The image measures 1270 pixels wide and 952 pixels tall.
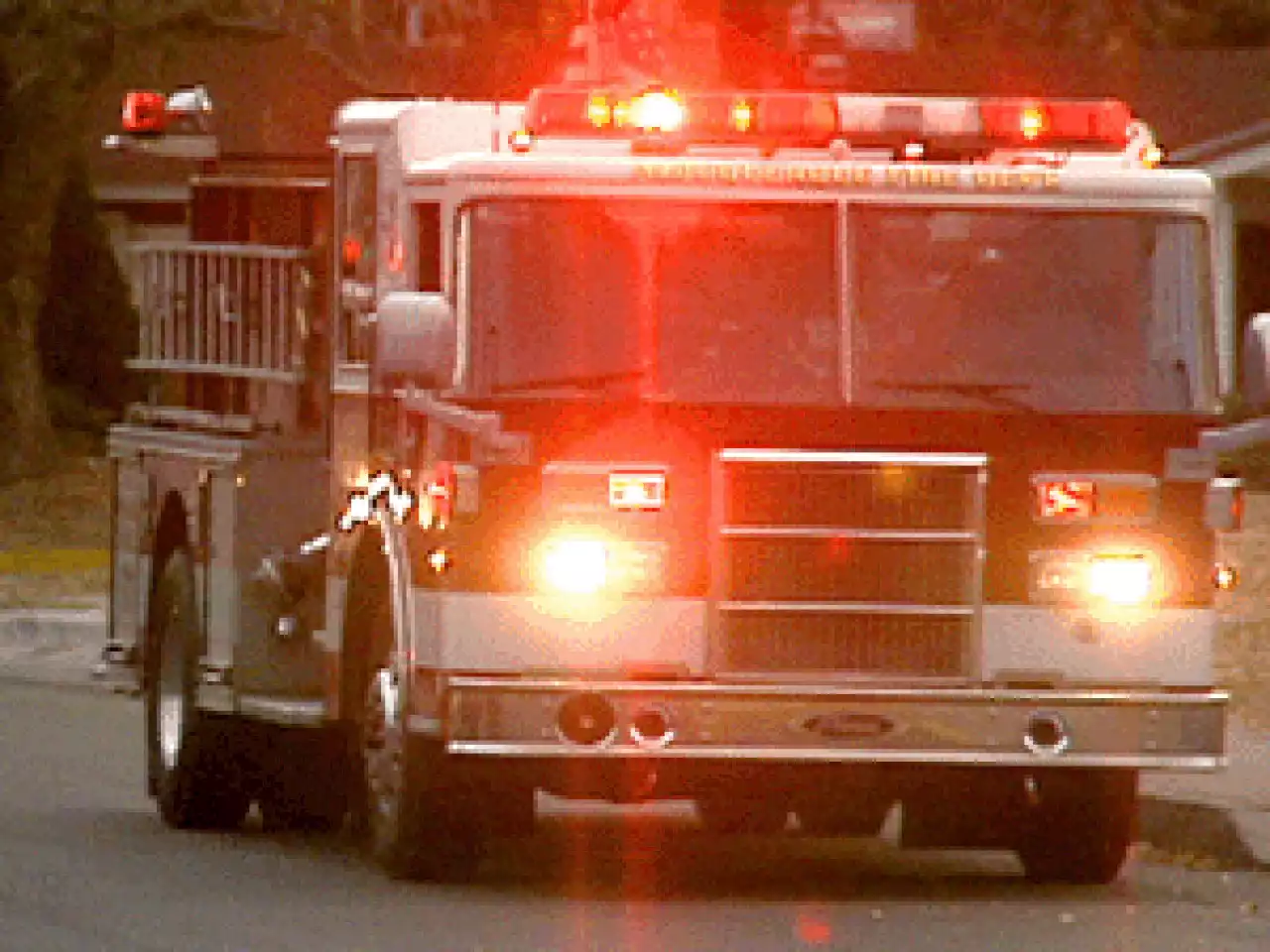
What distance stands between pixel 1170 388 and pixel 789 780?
1749 mm

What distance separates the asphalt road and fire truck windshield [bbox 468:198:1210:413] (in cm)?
162

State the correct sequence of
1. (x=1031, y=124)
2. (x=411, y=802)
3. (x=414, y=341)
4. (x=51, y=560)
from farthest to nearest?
(x=51, y=560), (x=1031, y=124), (x=411, y=802), (x=414, y=341)

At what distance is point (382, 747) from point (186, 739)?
89.0 inches

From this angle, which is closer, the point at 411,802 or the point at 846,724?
the point at 846,724

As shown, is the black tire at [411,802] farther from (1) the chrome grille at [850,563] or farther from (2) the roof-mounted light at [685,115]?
(2) the roof-mounted light at [685,115]

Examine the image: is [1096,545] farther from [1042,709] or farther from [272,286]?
[272,286]

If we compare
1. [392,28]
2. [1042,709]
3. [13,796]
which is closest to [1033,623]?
[1042,709]

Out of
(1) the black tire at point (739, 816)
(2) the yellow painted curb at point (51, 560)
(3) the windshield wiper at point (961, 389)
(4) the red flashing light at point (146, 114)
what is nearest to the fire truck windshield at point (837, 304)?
(3) the windshield wiper at point (961, 389)

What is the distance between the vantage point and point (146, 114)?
16.0 m

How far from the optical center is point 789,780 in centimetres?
1341

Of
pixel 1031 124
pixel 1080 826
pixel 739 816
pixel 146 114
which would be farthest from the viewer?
pixel 146 114

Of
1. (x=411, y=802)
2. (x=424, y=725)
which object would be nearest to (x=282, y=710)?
(x=411, y=802)

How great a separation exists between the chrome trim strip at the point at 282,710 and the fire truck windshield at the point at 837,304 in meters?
1.94

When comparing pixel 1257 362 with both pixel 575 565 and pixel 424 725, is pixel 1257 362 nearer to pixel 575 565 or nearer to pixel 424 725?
pixel 575 565
